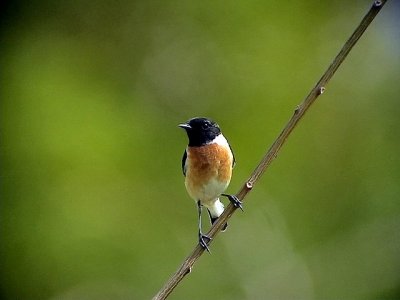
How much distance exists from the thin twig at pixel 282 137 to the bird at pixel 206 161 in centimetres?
132

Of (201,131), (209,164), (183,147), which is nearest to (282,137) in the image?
(209,164)

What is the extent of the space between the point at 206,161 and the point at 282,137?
66.7 inches

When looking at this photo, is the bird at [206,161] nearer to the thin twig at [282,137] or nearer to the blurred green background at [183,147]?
the thin twig at [282,137]

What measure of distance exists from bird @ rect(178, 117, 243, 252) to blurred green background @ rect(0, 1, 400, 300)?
11.3 feet

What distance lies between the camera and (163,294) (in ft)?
6.31

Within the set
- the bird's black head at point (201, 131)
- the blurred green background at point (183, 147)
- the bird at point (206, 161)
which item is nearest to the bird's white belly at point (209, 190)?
the bird at point (206, 161)

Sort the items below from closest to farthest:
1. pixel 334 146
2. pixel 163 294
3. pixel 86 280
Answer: pixel 163 294 → pixel 86 280 → pixel 334 146

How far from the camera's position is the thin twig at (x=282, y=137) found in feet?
5.46

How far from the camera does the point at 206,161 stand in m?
3.55

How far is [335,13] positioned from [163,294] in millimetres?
7001

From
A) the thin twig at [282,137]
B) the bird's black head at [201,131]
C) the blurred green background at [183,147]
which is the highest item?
the thin twig at [282,137]

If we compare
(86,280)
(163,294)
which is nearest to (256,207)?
(86,280)

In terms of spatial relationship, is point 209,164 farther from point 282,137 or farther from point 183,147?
point 183,147

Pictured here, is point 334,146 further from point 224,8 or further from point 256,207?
point 224,8
